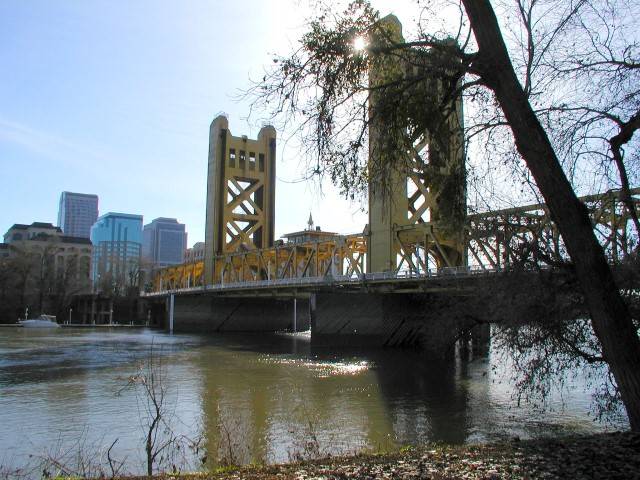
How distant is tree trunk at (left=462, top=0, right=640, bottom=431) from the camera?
6551 millimetres

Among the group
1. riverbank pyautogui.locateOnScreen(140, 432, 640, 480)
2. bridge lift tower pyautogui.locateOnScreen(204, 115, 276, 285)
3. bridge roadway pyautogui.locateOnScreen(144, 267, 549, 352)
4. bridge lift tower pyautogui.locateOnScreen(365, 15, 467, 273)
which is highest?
bridge lift tower pyautogui.locateOnScreen(204, 115, 276, 285)

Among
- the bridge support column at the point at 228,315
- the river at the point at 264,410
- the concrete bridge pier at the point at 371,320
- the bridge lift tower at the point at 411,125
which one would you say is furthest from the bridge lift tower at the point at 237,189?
the bridge lift tower at the point at 411,125

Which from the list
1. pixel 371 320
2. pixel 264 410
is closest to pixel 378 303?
pixel 371 320

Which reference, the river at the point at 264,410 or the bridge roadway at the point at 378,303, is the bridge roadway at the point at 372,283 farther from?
the river at the point at 264,410

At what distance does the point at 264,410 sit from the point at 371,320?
85.6 feet

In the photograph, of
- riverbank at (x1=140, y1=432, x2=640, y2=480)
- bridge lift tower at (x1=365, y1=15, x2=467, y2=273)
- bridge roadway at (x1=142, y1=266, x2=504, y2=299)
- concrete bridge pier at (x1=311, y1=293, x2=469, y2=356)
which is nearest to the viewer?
riverbank at (x1=140, y1=432, x2=640, y2=480)

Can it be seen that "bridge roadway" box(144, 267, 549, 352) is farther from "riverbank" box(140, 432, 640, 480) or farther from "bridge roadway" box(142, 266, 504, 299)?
"riverbank" box(140, 432, 640, 480)

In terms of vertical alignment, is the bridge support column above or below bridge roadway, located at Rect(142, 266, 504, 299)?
below

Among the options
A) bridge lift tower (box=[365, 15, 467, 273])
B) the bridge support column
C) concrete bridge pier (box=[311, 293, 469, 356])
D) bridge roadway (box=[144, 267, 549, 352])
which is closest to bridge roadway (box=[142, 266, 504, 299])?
bridge roadway (box=[144, 267, 549, 352])

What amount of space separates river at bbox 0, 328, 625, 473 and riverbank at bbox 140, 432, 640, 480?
220 cm

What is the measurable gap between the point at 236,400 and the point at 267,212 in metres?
62.5

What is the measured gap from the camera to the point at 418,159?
970 centimetres

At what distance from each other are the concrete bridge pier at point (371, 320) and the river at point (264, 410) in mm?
11703

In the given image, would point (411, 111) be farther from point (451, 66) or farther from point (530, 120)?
point (530, 120)
